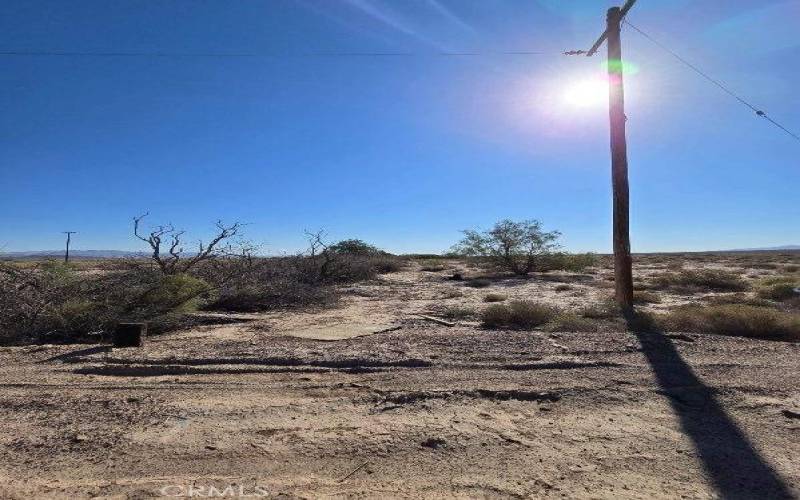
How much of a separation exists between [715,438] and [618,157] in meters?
7.95

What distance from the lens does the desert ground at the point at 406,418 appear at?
3.09m

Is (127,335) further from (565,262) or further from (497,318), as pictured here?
(565,262)

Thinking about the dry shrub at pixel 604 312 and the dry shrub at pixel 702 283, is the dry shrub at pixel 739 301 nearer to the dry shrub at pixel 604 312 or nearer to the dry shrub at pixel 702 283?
the dry shrub at pixel 702 283

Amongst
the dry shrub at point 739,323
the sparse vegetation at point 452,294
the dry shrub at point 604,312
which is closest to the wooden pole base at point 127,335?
the dry shrub at point 604,312

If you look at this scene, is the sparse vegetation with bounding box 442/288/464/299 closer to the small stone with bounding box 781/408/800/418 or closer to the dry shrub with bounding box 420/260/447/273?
the small stone with bounding box 781/408/800/418

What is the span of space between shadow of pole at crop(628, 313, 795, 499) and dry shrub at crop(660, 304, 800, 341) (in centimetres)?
255

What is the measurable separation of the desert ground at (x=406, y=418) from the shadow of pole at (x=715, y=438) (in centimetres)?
2

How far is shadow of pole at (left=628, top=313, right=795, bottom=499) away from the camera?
3.03 meters

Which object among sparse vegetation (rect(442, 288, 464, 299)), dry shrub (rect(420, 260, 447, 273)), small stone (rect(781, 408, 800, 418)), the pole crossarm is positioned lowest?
small stone (rect(781, 408, 800, 418))

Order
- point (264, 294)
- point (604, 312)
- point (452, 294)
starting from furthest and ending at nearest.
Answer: point (452, 294) → point (264, 294) → point (604, 312)

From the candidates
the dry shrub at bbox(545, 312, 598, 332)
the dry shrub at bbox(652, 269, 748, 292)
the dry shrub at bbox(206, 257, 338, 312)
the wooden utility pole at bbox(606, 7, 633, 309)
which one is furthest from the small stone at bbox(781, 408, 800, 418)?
the dry shrub at bbox(652, 269, 748, 292)

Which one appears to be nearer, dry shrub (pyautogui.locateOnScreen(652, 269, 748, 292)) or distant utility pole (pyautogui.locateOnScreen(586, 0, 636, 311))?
distant utility pole (pyautogui.locateOnScreen(586, 0, 636, 311))

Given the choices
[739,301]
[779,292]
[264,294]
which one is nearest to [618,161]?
[739,301]

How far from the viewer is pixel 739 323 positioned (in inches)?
315
